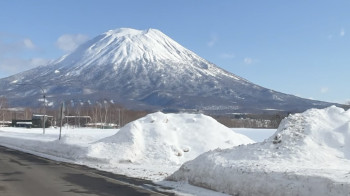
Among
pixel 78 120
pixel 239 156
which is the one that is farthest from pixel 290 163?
pixel 78 120

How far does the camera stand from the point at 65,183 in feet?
49.6

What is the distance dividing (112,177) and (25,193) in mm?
5109

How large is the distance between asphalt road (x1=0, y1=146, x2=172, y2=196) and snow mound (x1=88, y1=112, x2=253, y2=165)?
545 centimetres

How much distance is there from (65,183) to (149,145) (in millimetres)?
11906

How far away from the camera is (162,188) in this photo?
14.6 m

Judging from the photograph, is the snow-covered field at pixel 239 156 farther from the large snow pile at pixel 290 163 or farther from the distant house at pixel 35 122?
the distant house at pixel 35 122

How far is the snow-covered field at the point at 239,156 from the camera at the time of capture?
11.8m

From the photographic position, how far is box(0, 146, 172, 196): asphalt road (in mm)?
13253

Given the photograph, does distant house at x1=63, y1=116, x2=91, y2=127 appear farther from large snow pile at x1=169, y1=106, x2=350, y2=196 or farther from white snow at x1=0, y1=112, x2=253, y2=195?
large snow pile at x1=169, y1=106, x2=350, y2=196

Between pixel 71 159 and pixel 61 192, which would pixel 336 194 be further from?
pixel 71 159

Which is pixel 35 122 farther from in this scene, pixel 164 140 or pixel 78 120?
pixel 164 140

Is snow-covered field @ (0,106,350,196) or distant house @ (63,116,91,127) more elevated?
distant house @ (63,116,91,127)

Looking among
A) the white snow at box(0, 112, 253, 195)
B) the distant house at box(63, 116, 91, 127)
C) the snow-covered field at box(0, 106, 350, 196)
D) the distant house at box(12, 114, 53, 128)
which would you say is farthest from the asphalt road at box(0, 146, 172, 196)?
the distant house at box(63, 116, 91, 127)

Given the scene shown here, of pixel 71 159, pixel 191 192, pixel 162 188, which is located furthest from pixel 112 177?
pixel 71 159
